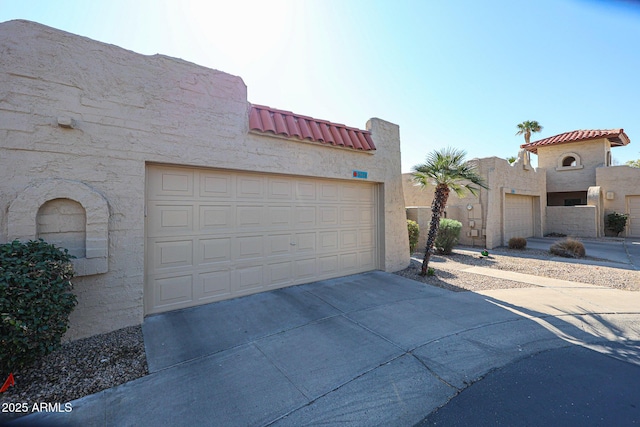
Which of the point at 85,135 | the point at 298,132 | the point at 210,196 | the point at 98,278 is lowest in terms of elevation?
the point at 98,278

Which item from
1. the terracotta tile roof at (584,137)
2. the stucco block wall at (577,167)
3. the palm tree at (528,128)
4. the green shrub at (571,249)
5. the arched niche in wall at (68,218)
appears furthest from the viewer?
the palm tree at (528,128)

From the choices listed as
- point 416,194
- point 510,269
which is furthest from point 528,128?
point 510,269

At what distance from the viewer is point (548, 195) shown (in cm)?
2028

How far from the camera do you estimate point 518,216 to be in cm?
1473

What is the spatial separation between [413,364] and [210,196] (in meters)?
4.23

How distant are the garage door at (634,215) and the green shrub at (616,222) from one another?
583 millimetres


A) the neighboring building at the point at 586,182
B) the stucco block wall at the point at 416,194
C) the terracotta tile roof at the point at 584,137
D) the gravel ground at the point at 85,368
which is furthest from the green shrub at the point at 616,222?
the gravel ground at the point at 85,368

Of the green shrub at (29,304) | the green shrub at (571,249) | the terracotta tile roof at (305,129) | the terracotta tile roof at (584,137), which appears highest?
the terracotta tile roof at (584,137)

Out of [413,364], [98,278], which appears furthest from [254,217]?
[413,364]

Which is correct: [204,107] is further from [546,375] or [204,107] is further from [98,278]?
[546,375]

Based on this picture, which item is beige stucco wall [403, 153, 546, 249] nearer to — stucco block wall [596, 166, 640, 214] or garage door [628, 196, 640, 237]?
stucco block wall [596, 166, 640, 214]

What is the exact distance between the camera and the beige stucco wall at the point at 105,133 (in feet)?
11.6

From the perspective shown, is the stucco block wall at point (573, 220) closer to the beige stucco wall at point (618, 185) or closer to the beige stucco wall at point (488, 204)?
the beige stucco wall at point (618, 185)

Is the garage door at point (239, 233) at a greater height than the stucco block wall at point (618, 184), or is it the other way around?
the stucco block wall at point (618, 184)
